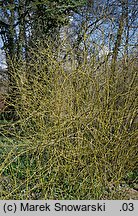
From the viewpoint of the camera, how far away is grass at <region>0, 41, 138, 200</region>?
4.27 meters

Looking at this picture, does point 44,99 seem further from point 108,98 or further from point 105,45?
point 105,45

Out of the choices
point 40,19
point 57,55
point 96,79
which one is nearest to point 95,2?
point 40,19

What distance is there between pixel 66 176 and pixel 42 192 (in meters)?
0.50

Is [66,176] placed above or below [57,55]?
below

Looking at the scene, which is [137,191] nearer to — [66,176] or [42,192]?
[66,176]

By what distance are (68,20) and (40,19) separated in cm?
113

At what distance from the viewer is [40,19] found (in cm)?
1184

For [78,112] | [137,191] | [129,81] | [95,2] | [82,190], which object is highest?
[95,2]

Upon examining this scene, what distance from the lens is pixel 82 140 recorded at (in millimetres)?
4492

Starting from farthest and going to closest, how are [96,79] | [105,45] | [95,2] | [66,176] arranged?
[95,2]
[105,45]
[96,79]
[66,176]

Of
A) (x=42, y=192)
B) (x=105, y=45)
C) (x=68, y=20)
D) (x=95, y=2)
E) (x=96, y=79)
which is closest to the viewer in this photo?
(x=42, y=192)

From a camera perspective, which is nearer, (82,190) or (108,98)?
(82,190)

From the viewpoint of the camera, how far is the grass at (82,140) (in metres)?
4.27

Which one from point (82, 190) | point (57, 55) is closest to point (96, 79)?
point (57, 55)
